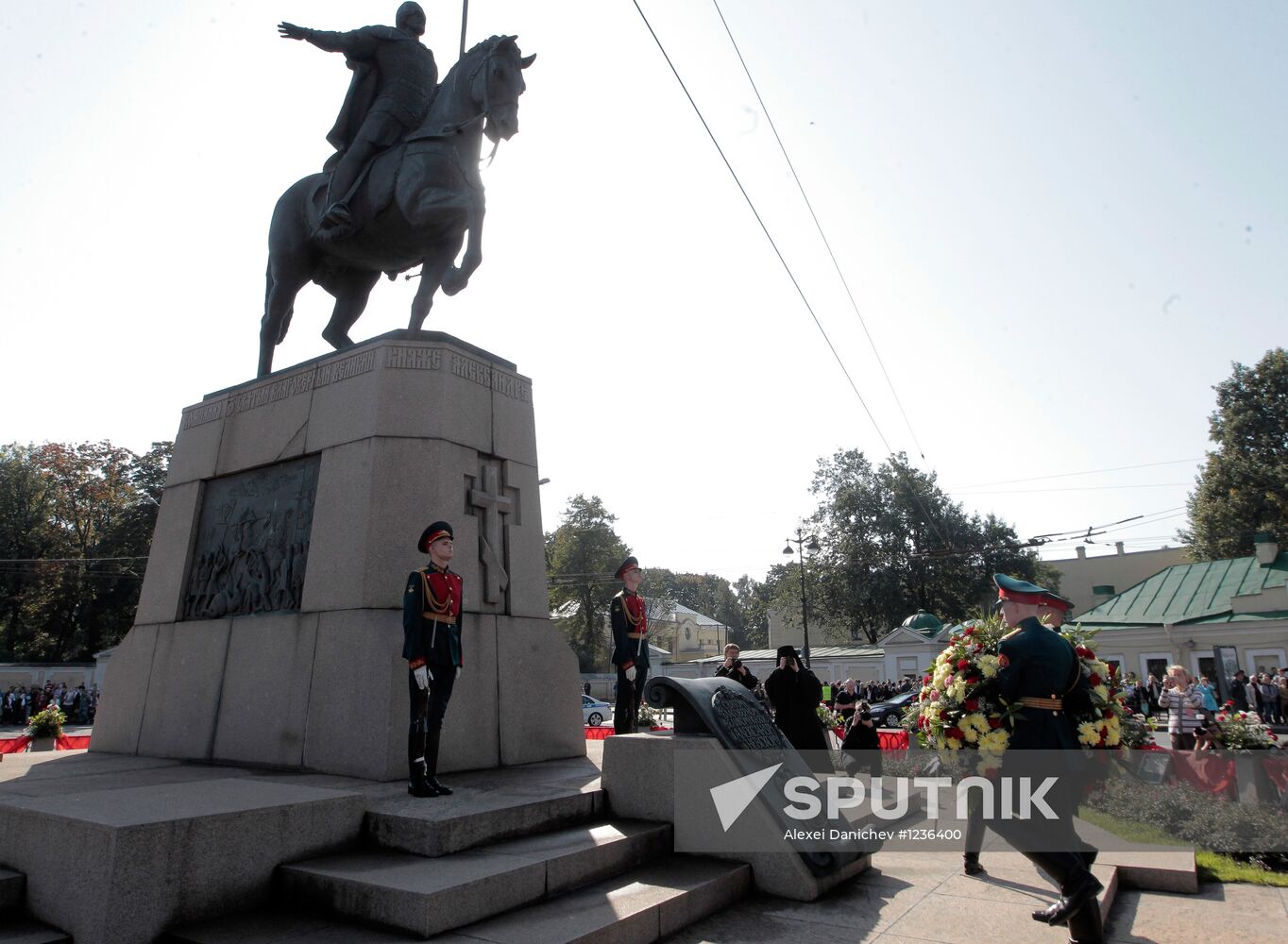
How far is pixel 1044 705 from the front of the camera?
4.55 metres

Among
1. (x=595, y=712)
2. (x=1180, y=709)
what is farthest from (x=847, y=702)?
Result: (x=1180, y=709)

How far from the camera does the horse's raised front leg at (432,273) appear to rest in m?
8.17

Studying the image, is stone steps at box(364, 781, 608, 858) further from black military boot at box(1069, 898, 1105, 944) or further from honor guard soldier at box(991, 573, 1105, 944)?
black military boot at box(1069, 898, 1105, 944)

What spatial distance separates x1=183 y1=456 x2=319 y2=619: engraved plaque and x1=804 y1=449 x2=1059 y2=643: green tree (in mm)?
48215

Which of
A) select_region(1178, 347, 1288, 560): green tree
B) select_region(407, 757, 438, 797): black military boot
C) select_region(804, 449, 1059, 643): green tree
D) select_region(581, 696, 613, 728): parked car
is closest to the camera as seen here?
select_region(407, 757, 438, 797): black military boot

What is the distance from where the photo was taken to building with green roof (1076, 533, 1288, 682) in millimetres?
29766

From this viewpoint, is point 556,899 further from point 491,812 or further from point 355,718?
point 355,718

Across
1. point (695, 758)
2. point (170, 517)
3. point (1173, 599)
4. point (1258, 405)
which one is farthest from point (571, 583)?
point (695, 758)

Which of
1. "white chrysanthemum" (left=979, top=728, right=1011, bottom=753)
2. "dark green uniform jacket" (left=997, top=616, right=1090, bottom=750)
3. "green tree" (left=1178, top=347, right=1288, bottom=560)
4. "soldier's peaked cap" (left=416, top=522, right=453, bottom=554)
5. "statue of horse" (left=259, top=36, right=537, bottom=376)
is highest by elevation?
"green tree" (left=1178, top=347, right=1288, bottom=560)

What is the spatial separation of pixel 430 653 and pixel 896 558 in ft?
173

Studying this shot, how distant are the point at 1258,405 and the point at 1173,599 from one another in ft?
69.2

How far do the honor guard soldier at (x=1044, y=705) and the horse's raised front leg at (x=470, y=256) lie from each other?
234 inches

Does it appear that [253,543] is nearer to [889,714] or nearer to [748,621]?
[889,714]

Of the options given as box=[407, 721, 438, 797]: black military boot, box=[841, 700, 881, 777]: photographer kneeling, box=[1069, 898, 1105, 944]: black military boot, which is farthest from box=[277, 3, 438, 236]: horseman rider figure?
box=[841, 700, 881, 777]: photographer kneeling
